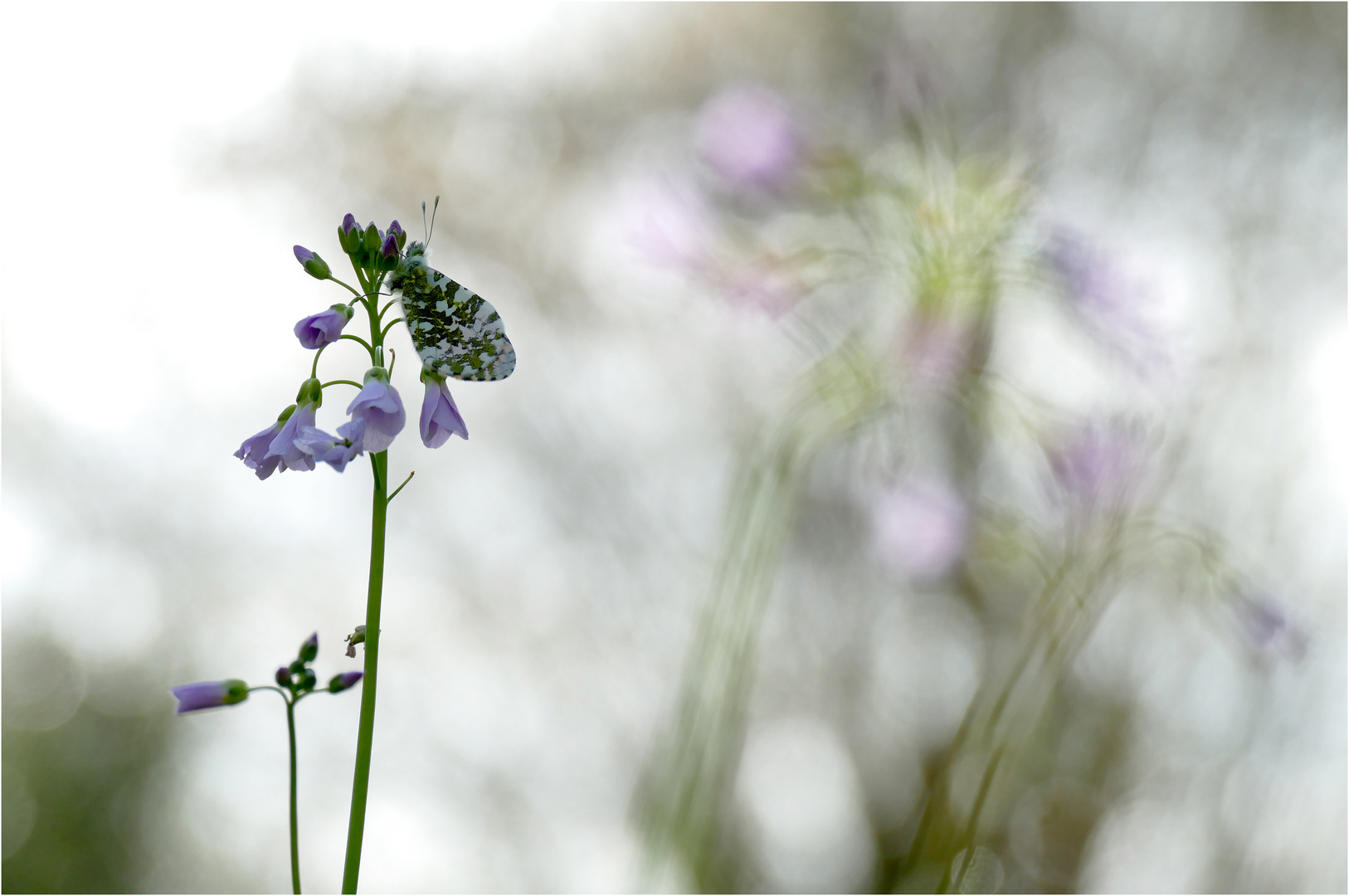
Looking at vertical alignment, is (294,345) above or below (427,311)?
above

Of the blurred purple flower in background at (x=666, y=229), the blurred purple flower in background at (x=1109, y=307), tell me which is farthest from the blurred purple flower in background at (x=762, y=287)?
the blurred purple flower in background at (x=1109, y=307)

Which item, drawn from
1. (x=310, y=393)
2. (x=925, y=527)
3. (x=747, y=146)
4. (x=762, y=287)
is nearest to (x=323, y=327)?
(x=310, y=393)

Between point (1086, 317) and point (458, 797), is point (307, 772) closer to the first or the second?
point (458, 797)

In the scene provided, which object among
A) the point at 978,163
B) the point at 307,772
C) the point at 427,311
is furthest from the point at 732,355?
the point at 427,311

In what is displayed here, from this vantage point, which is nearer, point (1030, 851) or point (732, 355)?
point (1030, 851)

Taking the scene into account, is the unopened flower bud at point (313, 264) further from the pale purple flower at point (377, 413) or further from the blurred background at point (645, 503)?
the blurred background at point (645, 503)

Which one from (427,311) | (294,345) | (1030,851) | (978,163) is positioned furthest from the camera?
(294,345)
